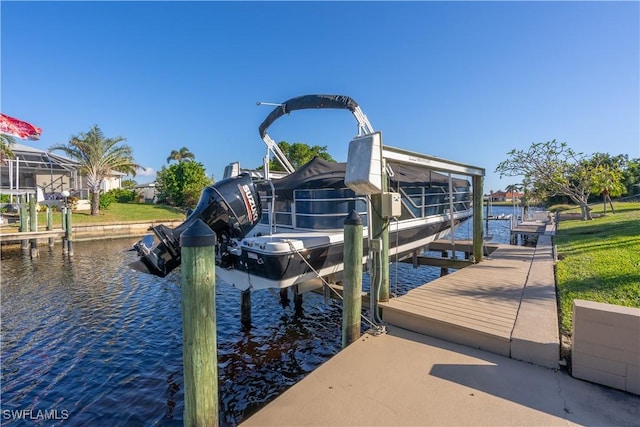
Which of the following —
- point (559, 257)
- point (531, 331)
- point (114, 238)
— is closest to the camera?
point (531, 331)

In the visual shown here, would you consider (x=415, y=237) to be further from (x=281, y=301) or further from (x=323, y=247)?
(x=281, y=301)

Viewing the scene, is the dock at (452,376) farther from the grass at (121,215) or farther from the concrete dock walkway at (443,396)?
the grass at (121,215)

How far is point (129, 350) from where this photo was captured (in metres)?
6.27

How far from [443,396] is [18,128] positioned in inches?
1078

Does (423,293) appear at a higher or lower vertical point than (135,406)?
higher

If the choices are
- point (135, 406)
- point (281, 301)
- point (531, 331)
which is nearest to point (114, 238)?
point (281, 301)

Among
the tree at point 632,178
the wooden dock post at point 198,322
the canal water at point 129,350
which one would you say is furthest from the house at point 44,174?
the tree at point 632,178

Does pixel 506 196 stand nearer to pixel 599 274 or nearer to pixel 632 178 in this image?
pixel 632 178

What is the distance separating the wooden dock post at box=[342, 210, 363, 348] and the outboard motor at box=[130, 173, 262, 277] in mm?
2189

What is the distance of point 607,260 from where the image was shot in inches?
269

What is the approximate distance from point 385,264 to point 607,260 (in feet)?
17.6

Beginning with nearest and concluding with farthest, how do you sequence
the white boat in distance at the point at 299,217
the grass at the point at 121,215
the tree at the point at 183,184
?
the white boat in distance at the point at 299,217, the grass at the point at 121,215, the tree at the point at 183,184

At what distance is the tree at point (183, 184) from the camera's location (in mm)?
34625

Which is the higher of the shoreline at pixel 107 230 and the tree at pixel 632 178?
the tree at pixel 632 178
